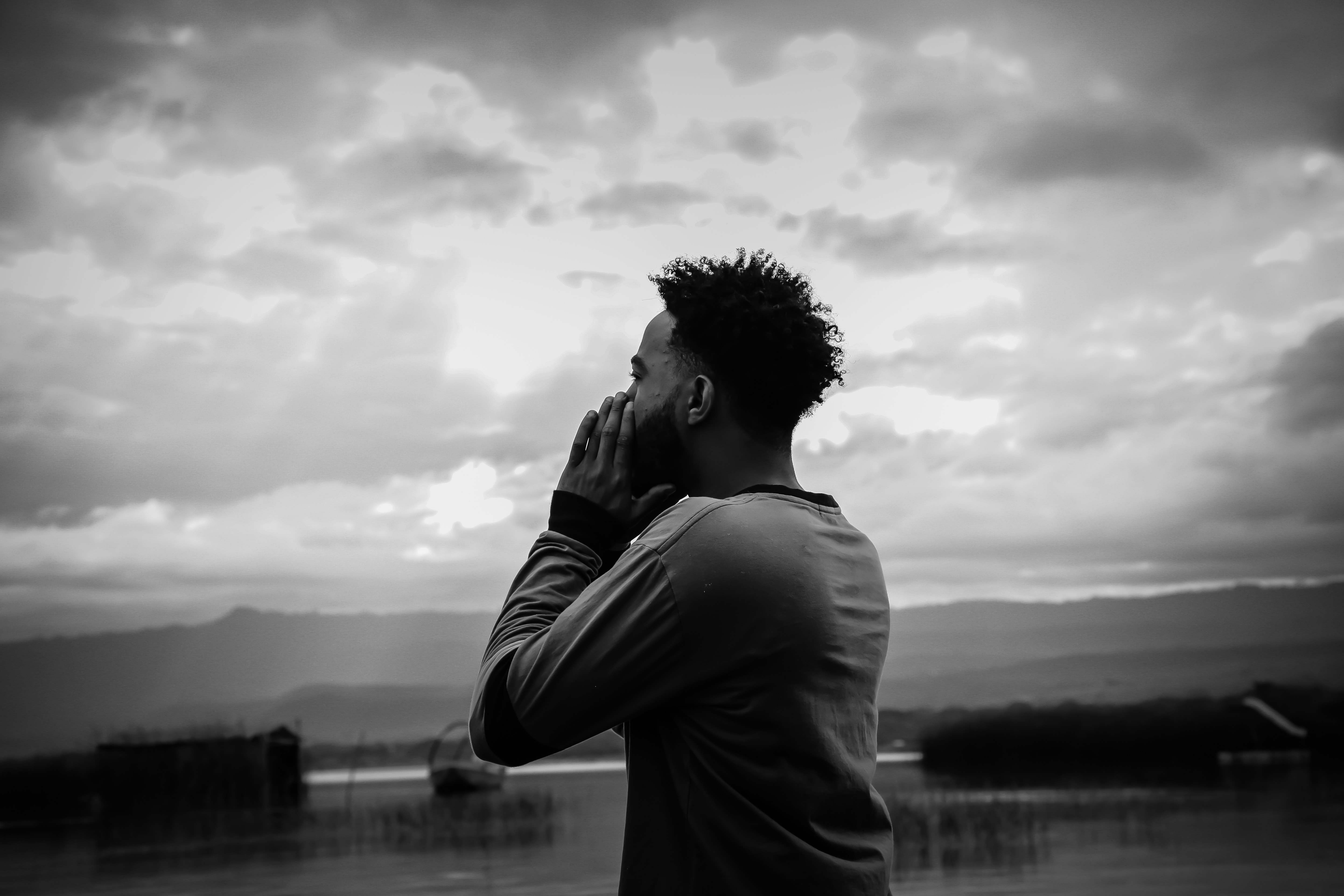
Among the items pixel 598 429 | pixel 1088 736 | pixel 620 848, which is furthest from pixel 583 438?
pixel 1088 736

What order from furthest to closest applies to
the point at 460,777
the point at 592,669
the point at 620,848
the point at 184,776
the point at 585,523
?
the point at 460,777 < the point at 184,776 < the point at 620,848 < the point at 585,523 < the point at 592,669

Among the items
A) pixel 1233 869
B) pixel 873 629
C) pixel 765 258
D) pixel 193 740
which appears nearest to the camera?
pixel 873 629

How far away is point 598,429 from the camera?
1.99 metres

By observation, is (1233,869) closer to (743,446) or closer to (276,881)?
(276,881)

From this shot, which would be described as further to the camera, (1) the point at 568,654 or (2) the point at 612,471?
(2) the point at 612,471

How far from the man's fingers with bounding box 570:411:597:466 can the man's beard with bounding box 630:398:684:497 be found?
0.08 meters

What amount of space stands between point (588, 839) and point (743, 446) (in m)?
26.7

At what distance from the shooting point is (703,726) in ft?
5.51

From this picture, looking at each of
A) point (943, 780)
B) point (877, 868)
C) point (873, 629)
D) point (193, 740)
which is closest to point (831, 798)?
point (877, 868)

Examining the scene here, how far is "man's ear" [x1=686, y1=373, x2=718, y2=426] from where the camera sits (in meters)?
1.93

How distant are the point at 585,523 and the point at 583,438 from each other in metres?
0.15

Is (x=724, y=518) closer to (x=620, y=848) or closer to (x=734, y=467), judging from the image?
(x=734, y=467)

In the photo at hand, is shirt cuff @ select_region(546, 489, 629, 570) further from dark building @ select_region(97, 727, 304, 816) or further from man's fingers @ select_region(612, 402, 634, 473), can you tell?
dark building @ select_region(97, 727, 304, 816)

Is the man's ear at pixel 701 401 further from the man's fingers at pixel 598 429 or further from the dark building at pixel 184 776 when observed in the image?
the dark building at pixel 184 776
